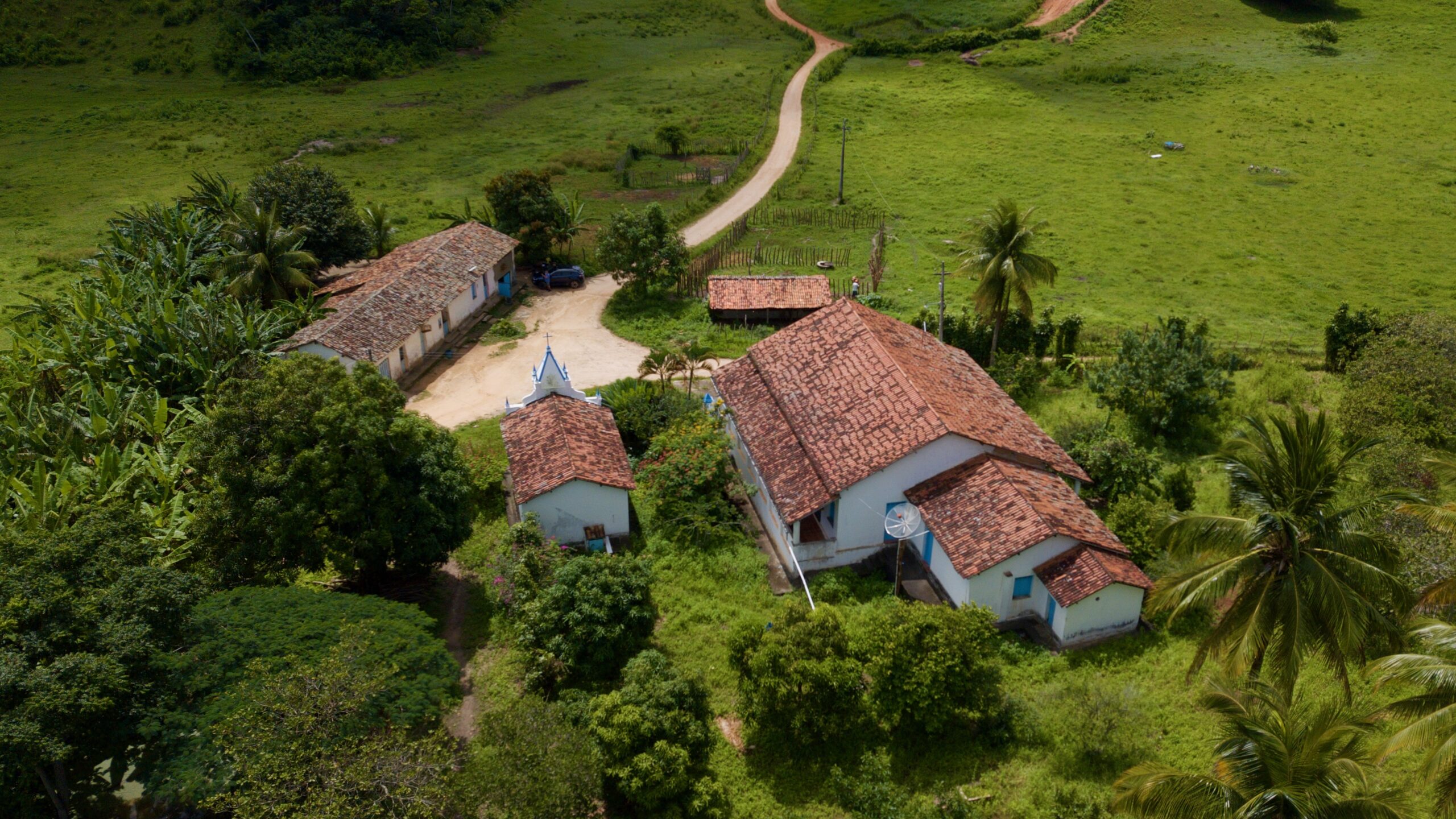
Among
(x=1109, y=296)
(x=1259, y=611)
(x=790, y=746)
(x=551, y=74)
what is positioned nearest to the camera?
(x=1259, y=611)

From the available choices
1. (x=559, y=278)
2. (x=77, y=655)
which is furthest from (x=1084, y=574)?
(x=559, y=278)

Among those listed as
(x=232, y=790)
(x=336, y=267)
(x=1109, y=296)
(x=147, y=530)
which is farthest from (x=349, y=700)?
(x=1109, y=296)

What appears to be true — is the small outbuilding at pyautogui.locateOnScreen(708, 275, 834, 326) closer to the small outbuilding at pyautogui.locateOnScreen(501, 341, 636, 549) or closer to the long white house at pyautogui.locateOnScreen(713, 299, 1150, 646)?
the long white house at pyautogui.locateOnScreen(713, 299, 1150, 646)

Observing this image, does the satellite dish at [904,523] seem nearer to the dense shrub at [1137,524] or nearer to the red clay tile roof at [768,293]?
the dense shrub at [1137,524]

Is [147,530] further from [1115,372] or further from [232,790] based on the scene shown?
[1115,372]

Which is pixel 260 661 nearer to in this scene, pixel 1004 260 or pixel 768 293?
pixel 1004 260

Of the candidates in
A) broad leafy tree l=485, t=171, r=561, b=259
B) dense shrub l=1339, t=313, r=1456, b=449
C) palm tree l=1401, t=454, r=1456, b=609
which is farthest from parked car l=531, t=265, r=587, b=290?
palm tree l=1401, t=454, r=1456, b=609
